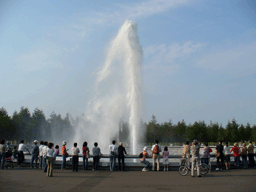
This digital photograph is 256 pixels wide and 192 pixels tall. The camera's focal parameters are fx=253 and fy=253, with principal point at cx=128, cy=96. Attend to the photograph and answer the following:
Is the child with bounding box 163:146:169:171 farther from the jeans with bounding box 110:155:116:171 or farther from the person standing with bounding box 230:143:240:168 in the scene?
the person standing with bounding box 230:143:240:168

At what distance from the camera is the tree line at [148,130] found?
8775 centimetres

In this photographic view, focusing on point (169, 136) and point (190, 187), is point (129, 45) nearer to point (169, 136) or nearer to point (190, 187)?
point (190, 187)

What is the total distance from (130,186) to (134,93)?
25287mm

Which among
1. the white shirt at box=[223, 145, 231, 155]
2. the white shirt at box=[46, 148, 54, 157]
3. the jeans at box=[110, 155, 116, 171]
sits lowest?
the jeans at box=[110, 155, 116, 171]

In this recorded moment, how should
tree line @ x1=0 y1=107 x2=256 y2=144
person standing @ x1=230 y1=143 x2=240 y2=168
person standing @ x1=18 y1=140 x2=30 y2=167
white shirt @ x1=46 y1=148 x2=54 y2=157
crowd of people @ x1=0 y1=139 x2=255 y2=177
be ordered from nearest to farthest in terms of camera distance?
1. white shirt @ x1=46 y1=148 x2=54 y2=157
2. crowd of people @ x1=0 y1=139 x2=255 y2=177
3. person standing @ x1=230 y1=143 x2=240 y2=168
4. person standing @ x1=18 y1=140 x2=30 y2=167
5. tree line @ x1=0 y1=107 x2=256 y2=144

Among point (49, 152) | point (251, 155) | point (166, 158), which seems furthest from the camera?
point (251, 155)

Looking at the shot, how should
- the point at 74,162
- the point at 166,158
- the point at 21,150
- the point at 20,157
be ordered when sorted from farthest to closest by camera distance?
the point at 20,157 → the point at 21,150 → the point at 166,158 → the point at 74,162

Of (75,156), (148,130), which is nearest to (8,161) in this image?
(75,156)

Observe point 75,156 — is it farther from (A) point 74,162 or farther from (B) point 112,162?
(B) point 112,162

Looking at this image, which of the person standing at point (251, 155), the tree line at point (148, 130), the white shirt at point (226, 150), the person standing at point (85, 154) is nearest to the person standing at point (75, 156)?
the person standing at point (85, 154)

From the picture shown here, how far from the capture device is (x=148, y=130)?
113m

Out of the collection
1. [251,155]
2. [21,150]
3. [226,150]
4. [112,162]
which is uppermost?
[21,150]

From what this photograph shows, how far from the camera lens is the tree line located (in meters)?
87.8

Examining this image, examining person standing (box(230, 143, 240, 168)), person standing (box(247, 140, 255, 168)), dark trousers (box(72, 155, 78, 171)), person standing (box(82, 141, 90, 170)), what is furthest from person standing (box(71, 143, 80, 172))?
person standing (box(247, 140, 255, 168))
